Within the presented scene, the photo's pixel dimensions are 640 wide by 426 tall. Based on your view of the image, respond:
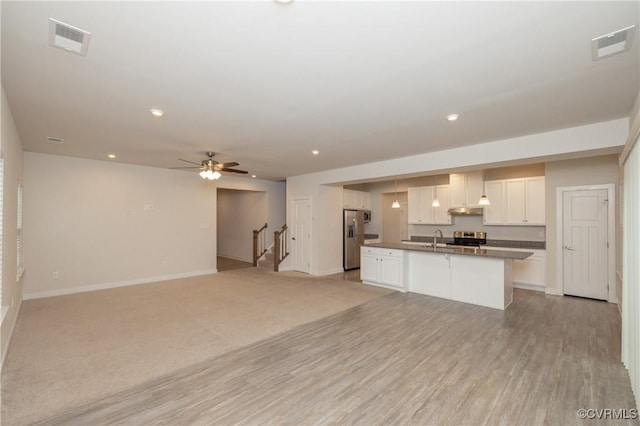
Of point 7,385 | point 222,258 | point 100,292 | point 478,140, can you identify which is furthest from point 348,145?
point 222,258

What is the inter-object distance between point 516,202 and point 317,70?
596cm

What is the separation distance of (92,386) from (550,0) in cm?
452

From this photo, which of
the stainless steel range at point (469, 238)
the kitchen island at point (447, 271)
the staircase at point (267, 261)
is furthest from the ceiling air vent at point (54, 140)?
the stainless steel range at point (469, 238)

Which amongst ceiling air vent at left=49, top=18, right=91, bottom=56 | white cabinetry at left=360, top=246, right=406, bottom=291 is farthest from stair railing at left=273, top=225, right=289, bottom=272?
ceiling air vent at left=49, top=18, right=91, bottom=56

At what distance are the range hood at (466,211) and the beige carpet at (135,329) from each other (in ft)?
9.39

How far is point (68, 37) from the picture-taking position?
6.53 feet

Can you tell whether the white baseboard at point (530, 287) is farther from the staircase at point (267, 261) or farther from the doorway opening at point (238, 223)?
the doorway opening at point (238, 223)

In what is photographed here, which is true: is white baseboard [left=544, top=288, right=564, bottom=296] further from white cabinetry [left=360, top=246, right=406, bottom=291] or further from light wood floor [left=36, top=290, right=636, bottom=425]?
white cabinetry [left=360, top=246, right=406, bottom=291]

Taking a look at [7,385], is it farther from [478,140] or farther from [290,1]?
[478,140]

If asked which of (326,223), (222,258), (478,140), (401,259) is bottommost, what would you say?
(222,258)

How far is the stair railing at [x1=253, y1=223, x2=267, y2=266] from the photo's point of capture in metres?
9.31

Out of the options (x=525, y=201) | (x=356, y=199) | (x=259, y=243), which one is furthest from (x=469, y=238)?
(x=259, y=243)

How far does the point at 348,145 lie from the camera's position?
4.88m

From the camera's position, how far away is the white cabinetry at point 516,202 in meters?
6.11
